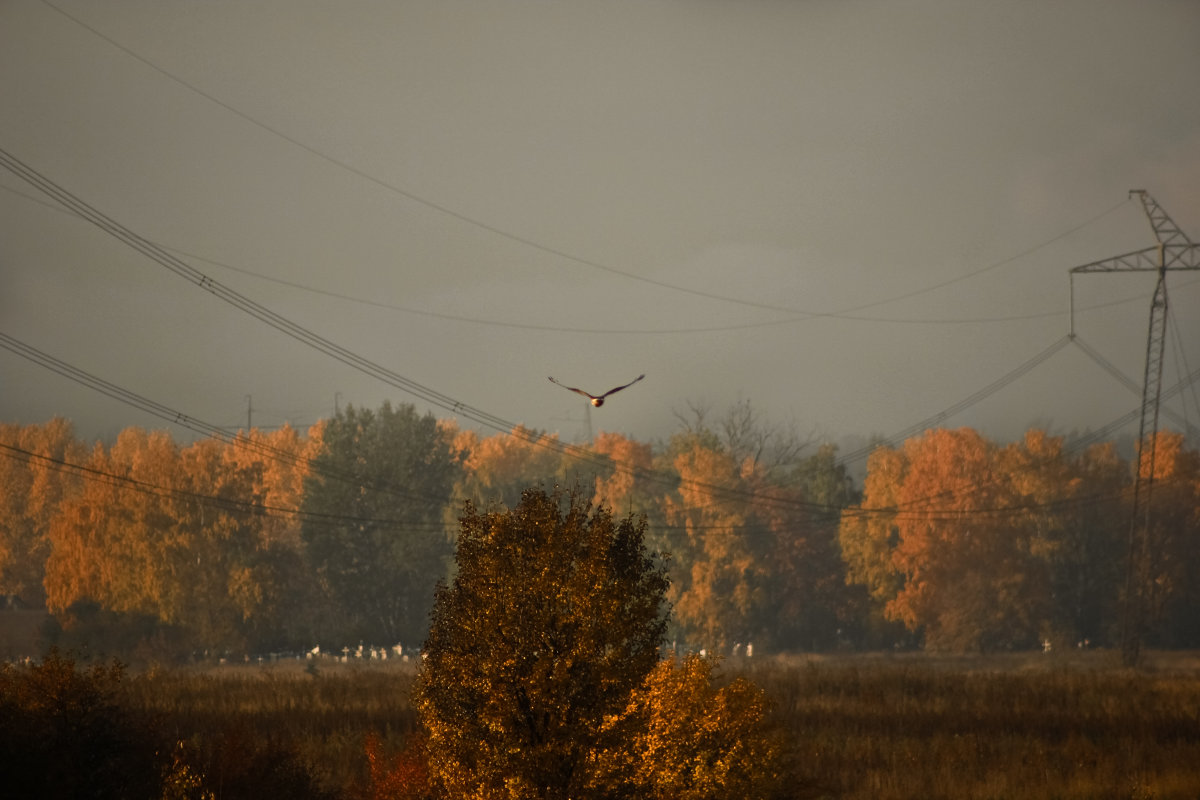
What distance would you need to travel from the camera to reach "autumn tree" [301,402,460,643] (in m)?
108

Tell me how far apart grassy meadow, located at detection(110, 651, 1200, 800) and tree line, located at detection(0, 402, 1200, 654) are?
25.0 m

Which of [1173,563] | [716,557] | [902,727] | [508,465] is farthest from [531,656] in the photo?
[508,465]

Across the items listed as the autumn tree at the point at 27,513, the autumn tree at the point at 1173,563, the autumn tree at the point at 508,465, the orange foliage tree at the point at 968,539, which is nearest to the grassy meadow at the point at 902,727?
the autumn tree at the point at 1173,563

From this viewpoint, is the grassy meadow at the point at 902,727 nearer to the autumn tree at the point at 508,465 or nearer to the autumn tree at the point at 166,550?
the autumn tree at the point at 166,550

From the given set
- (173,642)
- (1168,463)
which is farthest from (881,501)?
(173,642)

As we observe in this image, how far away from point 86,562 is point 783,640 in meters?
55.5

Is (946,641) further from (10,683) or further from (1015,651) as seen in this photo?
(10,683)

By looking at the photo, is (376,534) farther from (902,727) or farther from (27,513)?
(902,727)

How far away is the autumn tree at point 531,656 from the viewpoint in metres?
22.0

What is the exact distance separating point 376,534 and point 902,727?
66.7m

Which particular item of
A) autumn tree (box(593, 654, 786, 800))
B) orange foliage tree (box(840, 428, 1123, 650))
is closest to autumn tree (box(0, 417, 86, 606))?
orange foliage tree (box(840, 428, 1123, 650))

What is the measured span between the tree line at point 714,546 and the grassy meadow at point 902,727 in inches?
984

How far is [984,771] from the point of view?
132 ft

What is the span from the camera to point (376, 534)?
109 meters
